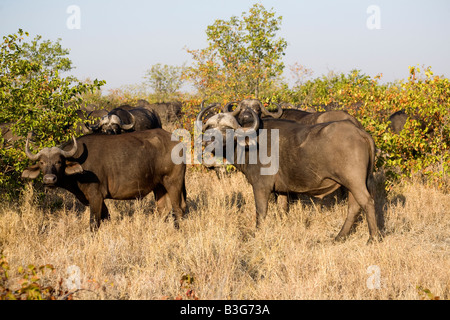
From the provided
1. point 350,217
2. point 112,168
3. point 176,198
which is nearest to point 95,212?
point 112,168

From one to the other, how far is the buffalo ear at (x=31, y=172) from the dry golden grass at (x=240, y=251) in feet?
2.06

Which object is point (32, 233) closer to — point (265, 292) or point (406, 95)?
point (265, 292)

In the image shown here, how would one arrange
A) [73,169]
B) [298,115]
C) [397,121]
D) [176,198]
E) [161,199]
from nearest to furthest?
[73,169] → [176,198] → [161,199] → [298,115] → [397,121]

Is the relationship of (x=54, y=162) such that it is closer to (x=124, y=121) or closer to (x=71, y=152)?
(x=71, y=152)

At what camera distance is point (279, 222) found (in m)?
6.09

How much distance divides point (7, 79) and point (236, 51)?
7848 mm

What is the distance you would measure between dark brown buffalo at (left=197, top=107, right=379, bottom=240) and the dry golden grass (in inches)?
17.9

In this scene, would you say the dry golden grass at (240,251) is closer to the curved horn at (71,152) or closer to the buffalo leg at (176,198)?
the buffalo leg at (176,198)

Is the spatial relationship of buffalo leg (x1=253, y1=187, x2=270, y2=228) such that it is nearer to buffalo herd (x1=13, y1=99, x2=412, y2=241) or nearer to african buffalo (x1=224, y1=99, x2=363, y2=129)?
buffalo herd (x1=13, y1=99, x2=412, y2=241)

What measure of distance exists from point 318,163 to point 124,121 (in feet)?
18.2

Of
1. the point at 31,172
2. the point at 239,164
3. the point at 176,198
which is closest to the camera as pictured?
the point at 31,172

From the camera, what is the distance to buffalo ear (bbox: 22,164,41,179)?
233 inches

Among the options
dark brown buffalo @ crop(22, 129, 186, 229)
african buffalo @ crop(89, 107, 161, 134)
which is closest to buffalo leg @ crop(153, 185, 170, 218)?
dark brown buffalo @ crop(22, 129, 186, 229)

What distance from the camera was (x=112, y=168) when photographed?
6191mm
